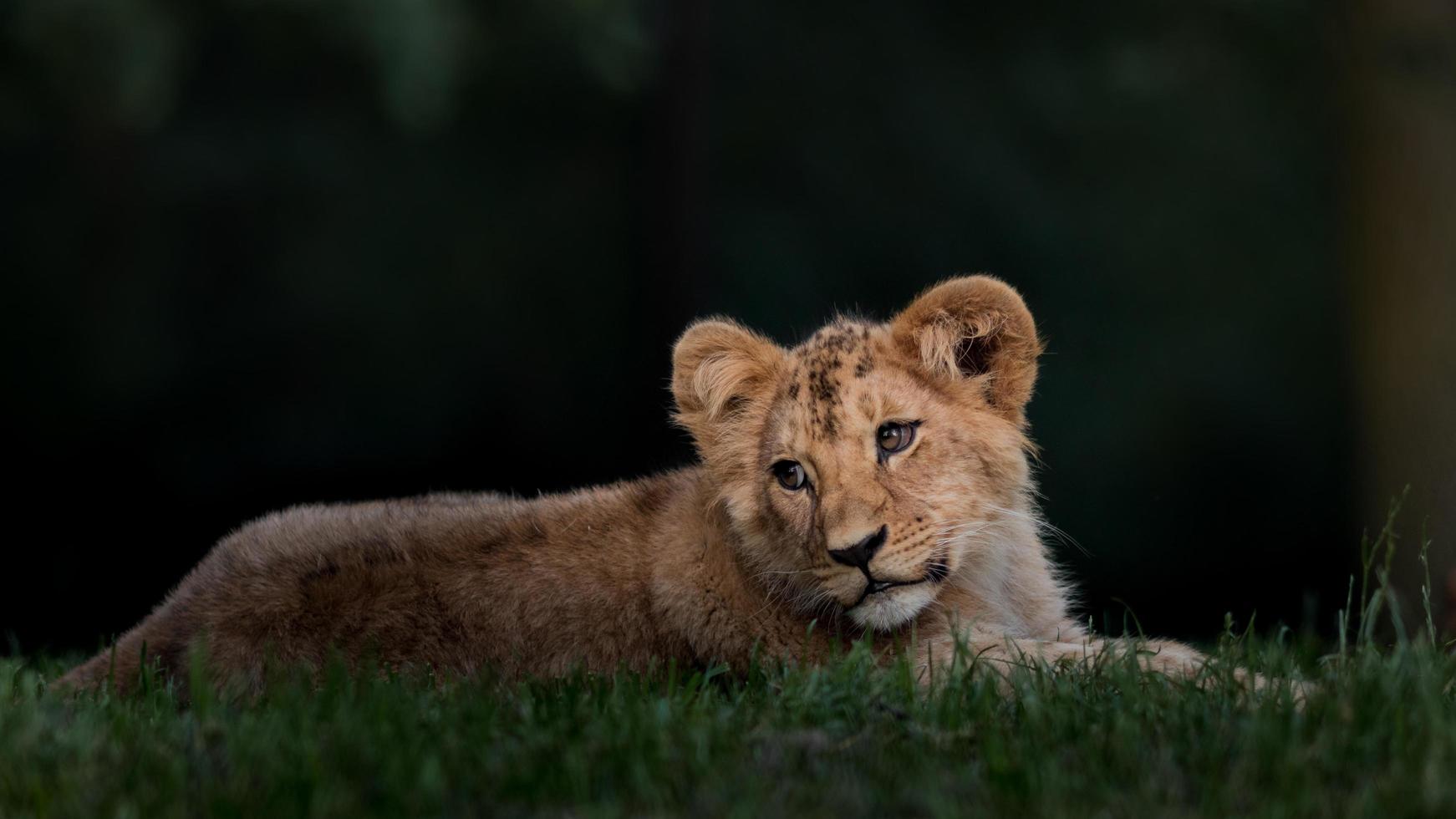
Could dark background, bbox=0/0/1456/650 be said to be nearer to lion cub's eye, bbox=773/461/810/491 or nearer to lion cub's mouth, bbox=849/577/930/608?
lion cub's eye, bbox=773/461/810/491

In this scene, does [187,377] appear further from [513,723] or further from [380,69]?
[513,723]

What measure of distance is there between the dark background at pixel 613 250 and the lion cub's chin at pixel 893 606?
20.4ft

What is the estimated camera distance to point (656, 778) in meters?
3.38

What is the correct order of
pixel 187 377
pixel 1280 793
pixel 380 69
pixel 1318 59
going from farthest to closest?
1. pixel 187 377
2. pixel 1318 59
3. pixel 380 69
4. pixel 1280 793

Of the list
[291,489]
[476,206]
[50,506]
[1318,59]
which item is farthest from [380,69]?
[1318,59]

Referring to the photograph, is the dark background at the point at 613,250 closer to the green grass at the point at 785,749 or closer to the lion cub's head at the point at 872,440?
the lion cub's head at the point at 872,440

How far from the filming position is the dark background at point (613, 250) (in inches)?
471

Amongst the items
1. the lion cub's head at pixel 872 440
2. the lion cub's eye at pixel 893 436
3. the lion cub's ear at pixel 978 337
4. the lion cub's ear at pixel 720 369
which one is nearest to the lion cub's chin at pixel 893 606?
the lion cub's head at pixel 872 440

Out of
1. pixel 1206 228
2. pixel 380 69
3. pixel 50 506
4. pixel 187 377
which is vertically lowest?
pixel 50 506

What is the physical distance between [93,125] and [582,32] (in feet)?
14.7

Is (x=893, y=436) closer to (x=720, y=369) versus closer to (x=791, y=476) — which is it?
(x=791, y=476)

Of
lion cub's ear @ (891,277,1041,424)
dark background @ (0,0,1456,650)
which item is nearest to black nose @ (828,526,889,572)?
lion cub's ear @ (891,277,1041,424)

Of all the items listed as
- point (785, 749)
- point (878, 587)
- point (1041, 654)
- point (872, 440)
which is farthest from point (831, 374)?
point (785, 749)

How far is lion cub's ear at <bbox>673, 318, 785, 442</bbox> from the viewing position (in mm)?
5574
